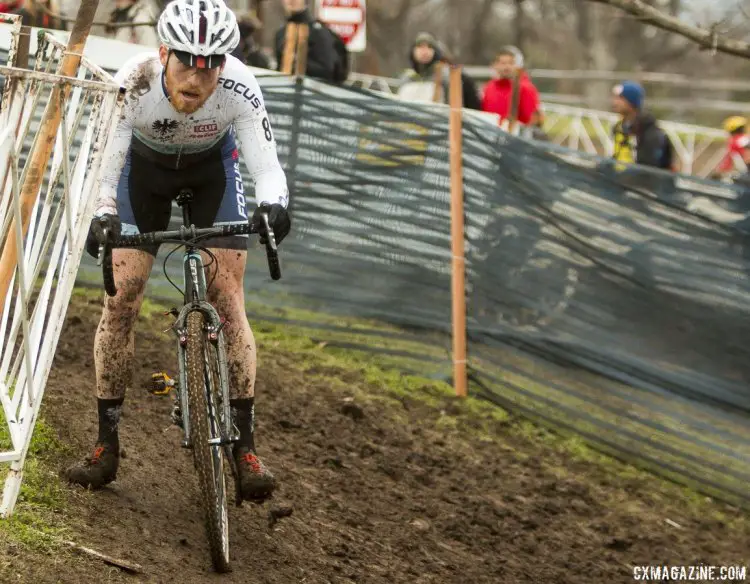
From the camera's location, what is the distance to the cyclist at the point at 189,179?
16.6 ft

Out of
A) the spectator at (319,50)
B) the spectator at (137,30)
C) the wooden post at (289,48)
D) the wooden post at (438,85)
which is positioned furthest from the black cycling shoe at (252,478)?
the wooden post at (438,85)

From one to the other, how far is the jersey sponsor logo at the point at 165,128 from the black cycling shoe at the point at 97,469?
1.35 m

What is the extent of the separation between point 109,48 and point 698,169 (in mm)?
15751

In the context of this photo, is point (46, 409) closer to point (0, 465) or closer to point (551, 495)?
point (0, 465)

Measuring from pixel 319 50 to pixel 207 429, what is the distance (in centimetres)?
666

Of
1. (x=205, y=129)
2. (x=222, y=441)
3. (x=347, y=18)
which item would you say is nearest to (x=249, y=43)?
(x=347, y=18)

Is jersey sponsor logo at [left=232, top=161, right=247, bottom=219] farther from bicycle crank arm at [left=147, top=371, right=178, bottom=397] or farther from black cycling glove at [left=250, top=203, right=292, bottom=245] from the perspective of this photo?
bicycle crank arm at [left=147, top=371, right=178, bottom=397]

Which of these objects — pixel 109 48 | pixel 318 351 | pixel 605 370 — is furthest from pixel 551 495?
pixel 109 48

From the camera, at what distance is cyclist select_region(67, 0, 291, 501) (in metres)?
5.05

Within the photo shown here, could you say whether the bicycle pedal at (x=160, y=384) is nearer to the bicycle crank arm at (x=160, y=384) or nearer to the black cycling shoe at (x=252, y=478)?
the bicycle crank arm at (x=160, y=384)

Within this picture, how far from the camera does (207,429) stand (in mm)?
4859

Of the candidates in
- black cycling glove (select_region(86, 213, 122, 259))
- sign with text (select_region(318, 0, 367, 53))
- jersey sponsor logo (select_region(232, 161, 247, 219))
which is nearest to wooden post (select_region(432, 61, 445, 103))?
sign with text (select_region(318, 0, 367, 53))

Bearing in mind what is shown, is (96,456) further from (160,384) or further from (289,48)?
(289,48)

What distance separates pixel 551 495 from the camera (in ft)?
24.1
